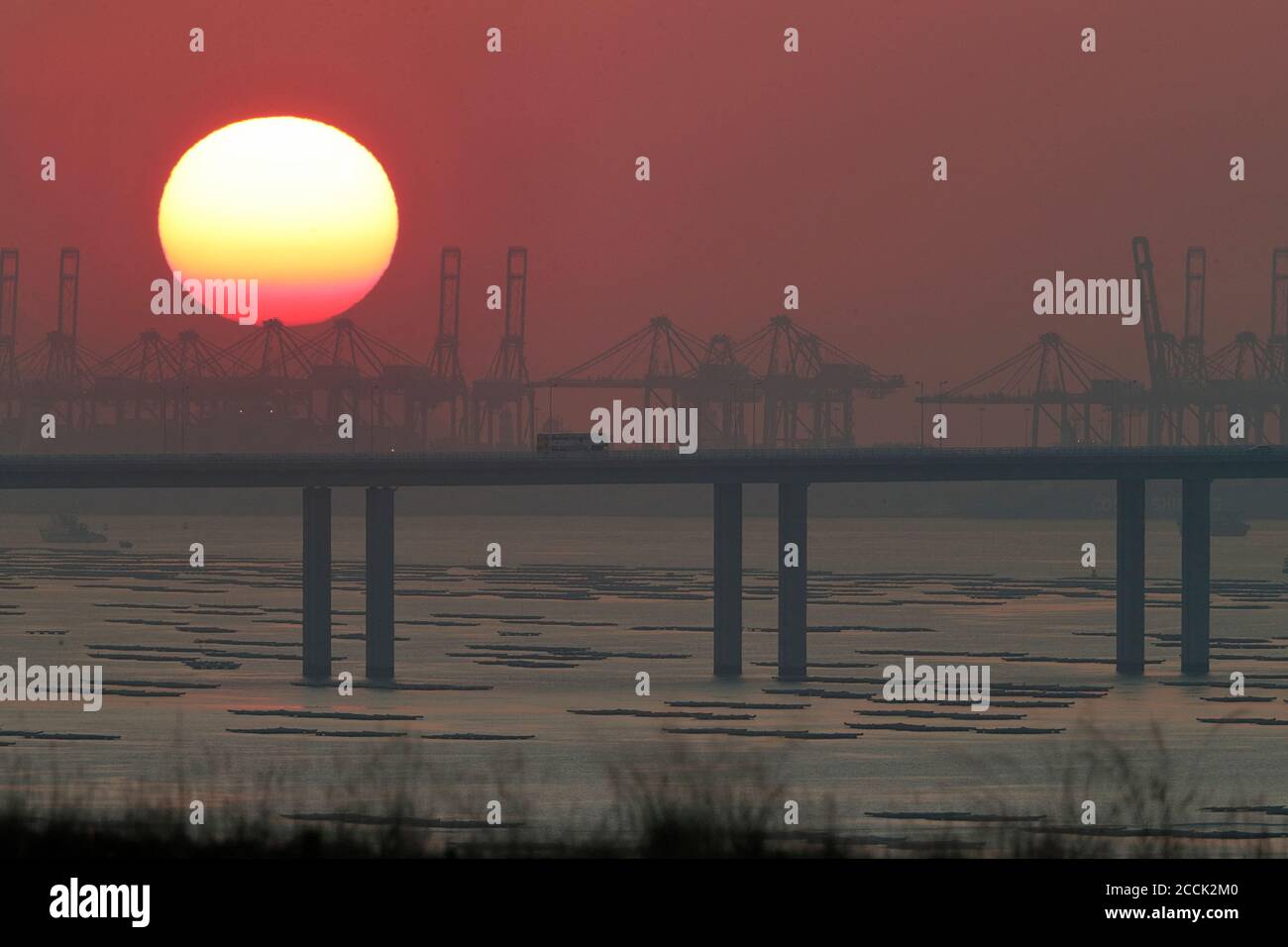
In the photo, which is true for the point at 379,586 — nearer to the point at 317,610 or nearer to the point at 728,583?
the point at 317,610

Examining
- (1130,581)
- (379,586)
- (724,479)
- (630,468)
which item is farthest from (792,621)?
(379,586)

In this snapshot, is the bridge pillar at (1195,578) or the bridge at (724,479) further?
the bridge pillar at (1195,578)

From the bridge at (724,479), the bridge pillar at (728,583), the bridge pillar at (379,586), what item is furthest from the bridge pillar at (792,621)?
the bridge pillar at (379,586)

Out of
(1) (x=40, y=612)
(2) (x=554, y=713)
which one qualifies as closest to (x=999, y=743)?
(2) (x=554, y=713)

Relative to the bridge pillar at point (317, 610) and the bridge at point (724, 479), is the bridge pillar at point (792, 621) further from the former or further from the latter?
the bridge pillar at point (317, 610)

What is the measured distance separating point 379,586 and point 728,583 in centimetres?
1788

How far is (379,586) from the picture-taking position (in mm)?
104250

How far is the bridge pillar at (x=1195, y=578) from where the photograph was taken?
10756 cm

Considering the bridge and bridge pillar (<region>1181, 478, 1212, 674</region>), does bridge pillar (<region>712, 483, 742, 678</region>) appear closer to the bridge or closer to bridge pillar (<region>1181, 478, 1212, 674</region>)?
the bridge

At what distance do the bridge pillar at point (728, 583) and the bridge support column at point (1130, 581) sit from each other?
19.9m

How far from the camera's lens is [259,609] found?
16200 centimetres

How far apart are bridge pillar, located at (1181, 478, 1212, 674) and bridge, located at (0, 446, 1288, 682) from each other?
81mm
